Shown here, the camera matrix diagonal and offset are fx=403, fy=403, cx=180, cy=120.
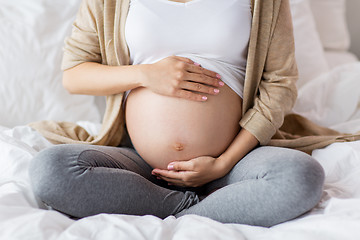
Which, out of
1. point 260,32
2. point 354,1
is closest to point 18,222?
point 260,32

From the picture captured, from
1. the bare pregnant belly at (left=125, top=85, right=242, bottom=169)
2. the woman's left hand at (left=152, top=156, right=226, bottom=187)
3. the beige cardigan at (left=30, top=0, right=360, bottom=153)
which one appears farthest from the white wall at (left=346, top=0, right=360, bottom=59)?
the woman's left hand at (left=152, top=156, right=226, bottom=187)

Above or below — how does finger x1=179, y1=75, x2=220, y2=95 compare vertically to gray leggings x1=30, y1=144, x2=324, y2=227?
above

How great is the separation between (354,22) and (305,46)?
0.66m

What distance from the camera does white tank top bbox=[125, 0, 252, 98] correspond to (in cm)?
106

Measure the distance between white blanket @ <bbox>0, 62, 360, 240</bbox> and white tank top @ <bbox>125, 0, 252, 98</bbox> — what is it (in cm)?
36

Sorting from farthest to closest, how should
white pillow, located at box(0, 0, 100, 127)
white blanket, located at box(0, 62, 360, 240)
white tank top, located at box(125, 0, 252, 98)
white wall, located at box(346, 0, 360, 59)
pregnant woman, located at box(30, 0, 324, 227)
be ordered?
white wall, located at box(346, 0, 360, 59)
white pillow, located at box(0, 0, 100, 127)
white tank top, located at box(125, 0, 252, 98)
pregnant woman, located at box(30, 0, 324, 227)
white blanket, located at box(0, 62, 360, 240)

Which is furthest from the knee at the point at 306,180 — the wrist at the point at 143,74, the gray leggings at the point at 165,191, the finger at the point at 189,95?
the wrist at the point at 143,74

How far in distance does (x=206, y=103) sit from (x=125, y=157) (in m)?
0.26

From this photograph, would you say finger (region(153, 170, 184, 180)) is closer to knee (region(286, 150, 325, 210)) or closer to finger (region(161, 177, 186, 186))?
finger (region(161, 177, 186, 186))

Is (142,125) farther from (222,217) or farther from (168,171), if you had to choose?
(222,217)

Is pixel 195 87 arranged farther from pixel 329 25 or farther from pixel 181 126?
pixel 329 25

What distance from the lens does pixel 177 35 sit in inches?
42.0

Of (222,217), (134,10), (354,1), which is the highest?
(134,10)

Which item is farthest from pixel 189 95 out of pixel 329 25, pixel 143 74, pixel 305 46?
pixel 329 25
